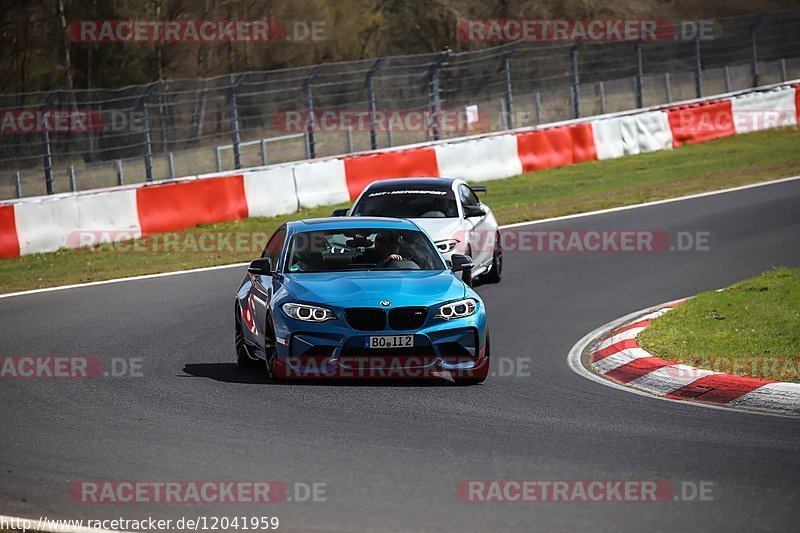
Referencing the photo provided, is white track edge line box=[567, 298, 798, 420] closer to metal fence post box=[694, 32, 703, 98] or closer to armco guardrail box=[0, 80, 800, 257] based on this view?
armco guardrail box=[0, 80, 800, 257]

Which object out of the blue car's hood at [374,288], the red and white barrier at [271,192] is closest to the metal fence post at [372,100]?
the red and white barrier at [271,192]

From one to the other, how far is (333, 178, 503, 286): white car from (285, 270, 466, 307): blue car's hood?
4.98 meters

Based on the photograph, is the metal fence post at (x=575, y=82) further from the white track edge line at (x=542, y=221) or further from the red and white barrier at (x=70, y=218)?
the red and white barrier at (x=70, y=218)

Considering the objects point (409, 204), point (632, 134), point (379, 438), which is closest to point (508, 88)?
point (632, 134)

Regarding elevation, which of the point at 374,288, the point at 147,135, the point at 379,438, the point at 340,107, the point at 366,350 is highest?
the point at 340,107

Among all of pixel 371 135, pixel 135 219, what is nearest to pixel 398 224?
pixel 135 219

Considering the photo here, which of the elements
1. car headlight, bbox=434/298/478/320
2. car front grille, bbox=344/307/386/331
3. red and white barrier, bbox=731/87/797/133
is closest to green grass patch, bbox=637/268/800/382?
car headlight, bbox=434/298/478/320

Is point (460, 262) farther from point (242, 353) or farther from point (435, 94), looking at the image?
point (435, 94)

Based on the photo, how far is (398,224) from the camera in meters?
11.8

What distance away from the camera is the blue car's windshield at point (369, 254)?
1123cm

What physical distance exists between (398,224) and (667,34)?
83.4ft

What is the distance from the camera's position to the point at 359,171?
26.0 meters

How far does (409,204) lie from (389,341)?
6.96m

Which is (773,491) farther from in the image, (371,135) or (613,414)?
(371,135)
